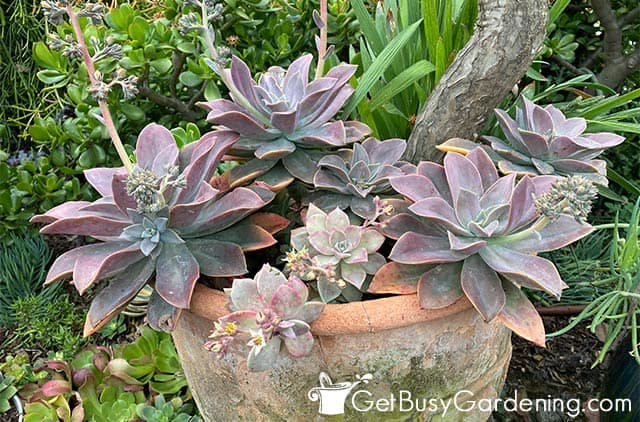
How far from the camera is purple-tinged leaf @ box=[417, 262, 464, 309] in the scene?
30.8 inches

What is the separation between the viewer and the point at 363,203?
0.91 metres

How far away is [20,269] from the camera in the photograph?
63.6 inches

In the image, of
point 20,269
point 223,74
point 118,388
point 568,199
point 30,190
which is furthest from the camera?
point 20,269

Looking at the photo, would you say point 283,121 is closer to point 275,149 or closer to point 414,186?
point 275,149

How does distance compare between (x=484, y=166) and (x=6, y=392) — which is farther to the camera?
(x=6, y=392)

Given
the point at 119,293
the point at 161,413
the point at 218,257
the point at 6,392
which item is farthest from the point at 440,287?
the point at 6,392

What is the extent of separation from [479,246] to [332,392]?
268mm

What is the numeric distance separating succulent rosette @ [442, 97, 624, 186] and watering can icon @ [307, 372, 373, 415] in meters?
0.38

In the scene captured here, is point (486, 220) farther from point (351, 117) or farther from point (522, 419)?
point (522, 419)

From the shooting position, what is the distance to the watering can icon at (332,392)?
0.82 m

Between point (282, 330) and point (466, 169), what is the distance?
333 millimetres

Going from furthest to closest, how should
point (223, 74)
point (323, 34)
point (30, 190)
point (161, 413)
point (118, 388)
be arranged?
point (30, 190) → point (118, 388) → point (161, 413) → point (323, 34) → point (223, 74)

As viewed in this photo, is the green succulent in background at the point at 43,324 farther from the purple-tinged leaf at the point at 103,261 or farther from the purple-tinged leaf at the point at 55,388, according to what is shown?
the purple-tinged leaf at the point at 103,261

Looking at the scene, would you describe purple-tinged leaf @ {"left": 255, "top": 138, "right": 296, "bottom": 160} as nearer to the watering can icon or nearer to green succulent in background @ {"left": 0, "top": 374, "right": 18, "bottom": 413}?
the watering can icon
